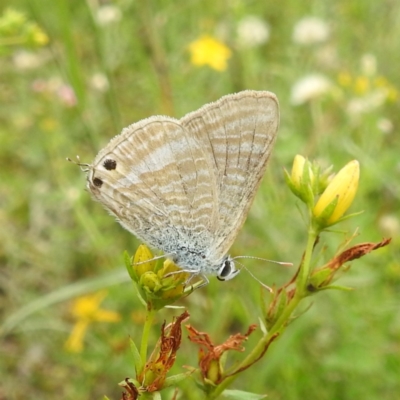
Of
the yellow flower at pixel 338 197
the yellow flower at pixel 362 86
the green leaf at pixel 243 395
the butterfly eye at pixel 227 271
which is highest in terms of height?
the yellow flower at pixel 338 197

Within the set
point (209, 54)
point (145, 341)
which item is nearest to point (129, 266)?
point (145, 341)

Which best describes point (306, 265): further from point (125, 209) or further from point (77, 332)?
point (77, 332)

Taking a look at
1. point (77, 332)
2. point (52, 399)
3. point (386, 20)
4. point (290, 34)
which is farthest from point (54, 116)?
point (386, 20)

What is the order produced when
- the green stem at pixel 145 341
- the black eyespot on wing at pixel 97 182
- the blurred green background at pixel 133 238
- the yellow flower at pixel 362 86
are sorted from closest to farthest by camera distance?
the green stem at pixel 145 341 < the black eyespot on wing at pixel 97 182 < the blurred green background at pixel 133 238 < the yellow flower at pixel 362 86

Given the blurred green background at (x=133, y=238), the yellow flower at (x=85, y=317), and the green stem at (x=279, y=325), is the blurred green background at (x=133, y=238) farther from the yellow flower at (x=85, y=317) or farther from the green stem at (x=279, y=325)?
the green stem at (x=279, y=325)

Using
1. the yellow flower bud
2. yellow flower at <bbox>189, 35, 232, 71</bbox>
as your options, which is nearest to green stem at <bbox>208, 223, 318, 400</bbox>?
the yellow flower bud

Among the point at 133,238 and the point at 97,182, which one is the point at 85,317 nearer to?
the point at 133,238

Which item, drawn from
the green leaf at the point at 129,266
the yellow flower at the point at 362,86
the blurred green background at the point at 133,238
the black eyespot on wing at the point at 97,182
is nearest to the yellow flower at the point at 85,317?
the blurred green background at the point at 133,238
